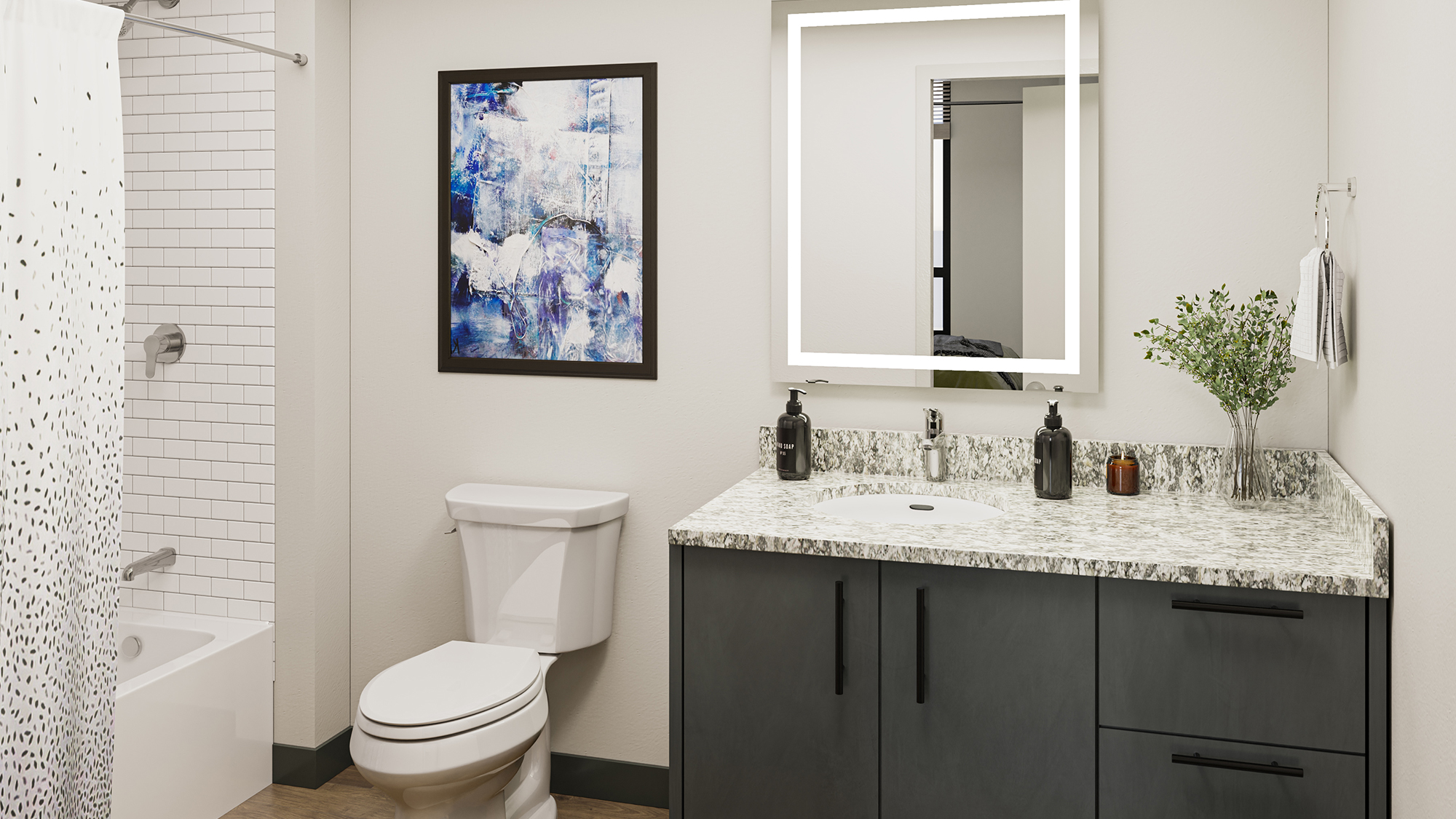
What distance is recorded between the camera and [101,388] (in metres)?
1.88

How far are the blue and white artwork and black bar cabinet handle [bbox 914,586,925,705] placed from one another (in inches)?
44.6

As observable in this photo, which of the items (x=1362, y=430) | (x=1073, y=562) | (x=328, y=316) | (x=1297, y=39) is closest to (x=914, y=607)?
(x=1073, y=562)

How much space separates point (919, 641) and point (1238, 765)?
0.55 metres

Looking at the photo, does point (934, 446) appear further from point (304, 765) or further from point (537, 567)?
point (304, 765)

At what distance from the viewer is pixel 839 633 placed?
1887 mm

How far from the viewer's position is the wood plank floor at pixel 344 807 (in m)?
2.68

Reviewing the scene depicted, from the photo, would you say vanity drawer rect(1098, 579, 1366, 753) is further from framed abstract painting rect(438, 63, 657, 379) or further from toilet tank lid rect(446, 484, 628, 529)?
framed abstract painting rect(438, 63, 657, 379)

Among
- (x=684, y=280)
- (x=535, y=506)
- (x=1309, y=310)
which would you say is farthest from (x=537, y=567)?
(x=1309, y=310)

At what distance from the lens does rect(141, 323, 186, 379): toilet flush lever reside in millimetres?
2814

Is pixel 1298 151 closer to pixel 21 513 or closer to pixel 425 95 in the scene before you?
pixel 425 95

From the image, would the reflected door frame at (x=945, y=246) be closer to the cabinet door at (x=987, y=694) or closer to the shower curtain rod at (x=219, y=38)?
the cabinet door at (x=987, y=694)

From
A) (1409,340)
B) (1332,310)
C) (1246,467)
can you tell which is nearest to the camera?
(1409,340)

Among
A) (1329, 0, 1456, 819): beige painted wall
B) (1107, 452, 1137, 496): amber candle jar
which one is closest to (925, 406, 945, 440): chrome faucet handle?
(1107, 452, 1137, 496): amber candle jar

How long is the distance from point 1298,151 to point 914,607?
134 cm
